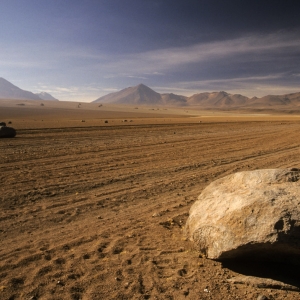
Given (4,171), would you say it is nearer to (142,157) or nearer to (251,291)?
(142,157)

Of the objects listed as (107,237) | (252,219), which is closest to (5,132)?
(107,237)

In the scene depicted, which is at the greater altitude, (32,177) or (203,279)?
(32,177)

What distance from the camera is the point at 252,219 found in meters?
3.97

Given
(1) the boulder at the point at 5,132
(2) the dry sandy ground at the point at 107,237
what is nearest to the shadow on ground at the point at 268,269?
(2) the dry sandy ground at the point at 107,237

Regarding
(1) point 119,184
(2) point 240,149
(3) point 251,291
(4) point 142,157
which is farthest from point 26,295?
(2) point 240,149

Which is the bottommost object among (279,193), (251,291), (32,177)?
(251,291)

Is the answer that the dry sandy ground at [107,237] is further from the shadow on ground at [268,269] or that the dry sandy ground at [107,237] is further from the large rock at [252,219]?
the large rock at [252,219]

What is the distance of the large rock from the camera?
3.76 metres

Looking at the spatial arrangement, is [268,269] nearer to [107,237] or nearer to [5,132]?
[107,237]

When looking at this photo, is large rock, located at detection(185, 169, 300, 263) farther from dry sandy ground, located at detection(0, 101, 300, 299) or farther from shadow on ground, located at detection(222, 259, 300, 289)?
dry sandy ground, located at detection(0, 101, 300, 299)

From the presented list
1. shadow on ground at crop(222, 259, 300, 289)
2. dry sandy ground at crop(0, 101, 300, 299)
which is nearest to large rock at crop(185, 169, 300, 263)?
shadow on ground at crop(222, 259, 300, 289)

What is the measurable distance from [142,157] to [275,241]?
387 inches

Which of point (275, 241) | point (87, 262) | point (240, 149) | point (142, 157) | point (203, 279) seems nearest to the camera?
point (275, 241)

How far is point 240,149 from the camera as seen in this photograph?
53.6 feet
